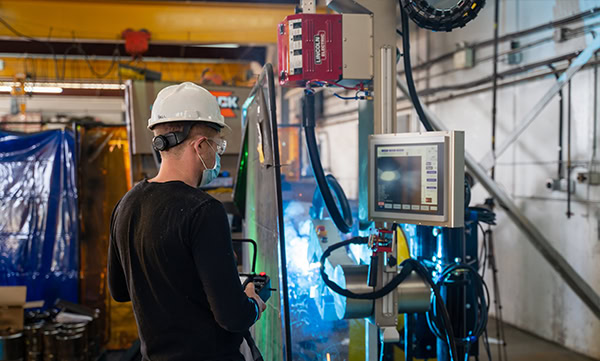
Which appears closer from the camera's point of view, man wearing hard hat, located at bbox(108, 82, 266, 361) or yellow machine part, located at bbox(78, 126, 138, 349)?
man wearing hard hat, located at bbox(108, 82, 266, 361)

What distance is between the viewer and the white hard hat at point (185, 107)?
155 cm

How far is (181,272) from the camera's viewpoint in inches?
57.4

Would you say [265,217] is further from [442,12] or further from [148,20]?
[148,20]

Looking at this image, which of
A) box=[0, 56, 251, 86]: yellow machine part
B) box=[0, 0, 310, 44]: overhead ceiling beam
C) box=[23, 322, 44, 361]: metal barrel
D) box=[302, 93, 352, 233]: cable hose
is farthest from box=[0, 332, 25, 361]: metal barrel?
box=[0, 56, 251, 86]: yellow machine part

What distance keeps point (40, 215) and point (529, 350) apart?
4.20 meters

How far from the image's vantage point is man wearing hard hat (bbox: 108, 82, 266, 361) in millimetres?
1426

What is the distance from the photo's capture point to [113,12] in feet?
21.0

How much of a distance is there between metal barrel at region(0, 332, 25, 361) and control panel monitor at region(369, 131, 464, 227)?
332 cm

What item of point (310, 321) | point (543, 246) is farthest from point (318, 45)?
point (543, 246)

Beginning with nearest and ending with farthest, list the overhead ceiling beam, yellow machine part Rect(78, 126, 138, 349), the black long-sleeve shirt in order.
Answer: the black long-sleeve shirt < yellow machine part Rect(78, 126, 138, 349) < the overhead ceiling beam

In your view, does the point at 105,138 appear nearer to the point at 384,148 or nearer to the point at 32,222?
the point at 32,222

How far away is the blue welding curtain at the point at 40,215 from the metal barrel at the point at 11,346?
50 centimetres

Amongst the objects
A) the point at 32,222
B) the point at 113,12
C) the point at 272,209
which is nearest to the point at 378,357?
the point at 272,209

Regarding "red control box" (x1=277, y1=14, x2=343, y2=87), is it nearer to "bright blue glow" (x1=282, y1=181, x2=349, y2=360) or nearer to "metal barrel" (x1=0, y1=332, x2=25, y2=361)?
"bright blue glow" (x1=282, y1=181, x2=349, y2=360)
